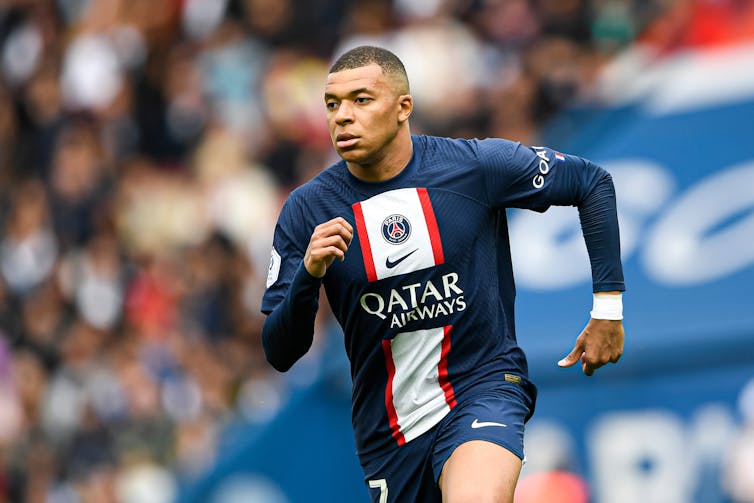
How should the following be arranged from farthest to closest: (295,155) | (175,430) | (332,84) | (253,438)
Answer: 1. (295,155)
2. (175,430)
3. (253,438)
4. (332,84)

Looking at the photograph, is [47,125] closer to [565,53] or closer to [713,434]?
[565,53]

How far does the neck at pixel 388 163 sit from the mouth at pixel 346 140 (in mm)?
169

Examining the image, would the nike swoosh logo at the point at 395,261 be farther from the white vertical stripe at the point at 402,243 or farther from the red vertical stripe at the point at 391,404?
the red vertical stripe at the point at 391,404

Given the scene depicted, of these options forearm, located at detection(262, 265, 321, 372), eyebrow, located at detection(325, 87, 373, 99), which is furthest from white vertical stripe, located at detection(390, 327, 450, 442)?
eyebrow, located at detection(325, 87, 373, 99)

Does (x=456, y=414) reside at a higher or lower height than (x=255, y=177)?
lower

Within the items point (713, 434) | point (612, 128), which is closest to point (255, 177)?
point (612, 128)

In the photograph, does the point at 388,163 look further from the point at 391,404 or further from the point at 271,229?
the point at 271,229

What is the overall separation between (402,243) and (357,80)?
0.69 metres

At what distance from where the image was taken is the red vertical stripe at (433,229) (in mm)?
5754

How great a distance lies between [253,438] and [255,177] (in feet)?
13.2

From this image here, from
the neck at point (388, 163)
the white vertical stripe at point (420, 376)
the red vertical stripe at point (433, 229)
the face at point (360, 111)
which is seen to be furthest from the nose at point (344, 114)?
the white vertical stripe at point (420, 376)

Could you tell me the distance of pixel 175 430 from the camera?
12.1m

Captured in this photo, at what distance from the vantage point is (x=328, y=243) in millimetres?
5266

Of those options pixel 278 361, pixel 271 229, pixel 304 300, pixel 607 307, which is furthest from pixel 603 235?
pixel 271 229
